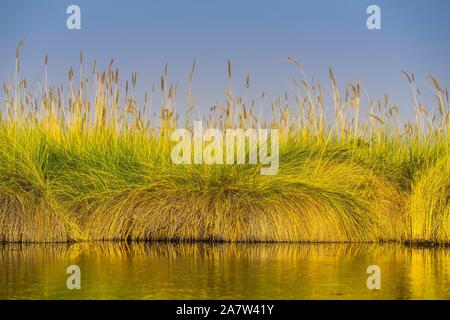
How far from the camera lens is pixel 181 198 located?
7.14 meters

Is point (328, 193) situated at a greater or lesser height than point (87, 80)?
lesser

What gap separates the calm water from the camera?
13.6ft

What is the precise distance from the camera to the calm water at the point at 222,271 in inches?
163

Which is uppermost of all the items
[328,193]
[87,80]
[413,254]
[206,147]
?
[87,80]

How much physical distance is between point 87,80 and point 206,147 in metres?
1.96

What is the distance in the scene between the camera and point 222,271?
496 centimetres

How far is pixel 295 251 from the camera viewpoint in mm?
6258

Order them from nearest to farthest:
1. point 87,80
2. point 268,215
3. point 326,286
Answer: point 326,286 < point 268,215 < point 87,80
